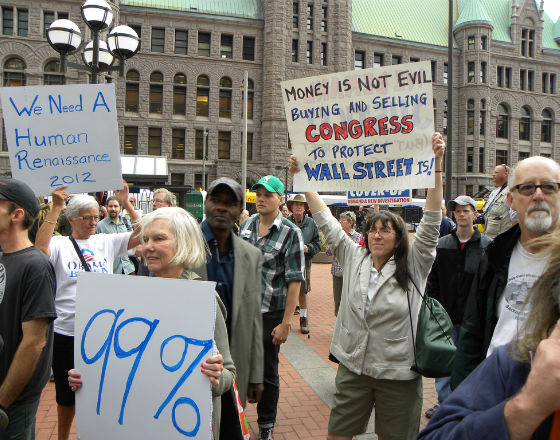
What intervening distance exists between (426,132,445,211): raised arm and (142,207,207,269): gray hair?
145 centimetres

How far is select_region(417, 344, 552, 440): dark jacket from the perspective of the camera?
3.22 feet

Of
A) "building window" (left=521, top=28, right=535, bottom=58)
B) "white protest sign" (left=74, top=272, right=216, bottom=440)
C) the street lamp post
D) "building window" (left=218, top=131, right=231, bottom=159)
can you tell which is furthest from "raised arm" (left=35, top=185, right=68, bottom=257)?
"building window" (left=521, top=28, right=535, bottom=58)

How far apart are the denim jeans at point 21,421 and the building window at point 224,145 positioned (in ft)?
113

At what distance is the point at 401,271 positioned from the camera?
2.72m

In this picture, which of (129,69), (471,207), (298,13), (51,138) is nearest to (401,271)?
(471,207)

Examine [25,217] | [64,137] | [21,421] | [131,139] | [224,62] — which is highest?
[224,62]

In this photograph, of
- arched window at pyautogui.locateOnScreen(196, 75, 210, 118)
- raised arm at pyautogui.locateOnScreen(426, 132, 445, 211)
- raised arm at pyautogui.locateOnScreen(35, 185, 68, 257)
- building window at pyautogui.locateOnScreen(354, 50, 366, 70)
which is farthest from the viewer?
building window at pyautogui.locateOnScreen(354, 50, 366, 70)

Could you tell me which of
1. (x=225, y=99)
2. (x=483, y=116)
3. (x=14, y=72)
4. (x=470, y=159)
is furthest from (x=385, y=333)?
(x=483, y=116)

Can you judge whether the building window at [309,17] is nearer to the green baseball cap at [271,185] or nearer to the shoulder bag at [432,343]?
the green baseball cap at [271,185]

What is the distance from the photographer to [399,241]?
2816mm

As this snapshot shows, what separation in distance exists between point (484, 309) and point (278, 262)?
5.23 ft

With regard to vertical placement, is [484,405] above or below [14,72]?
below

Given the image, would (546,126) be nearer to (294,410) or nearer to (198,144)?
(198,144)

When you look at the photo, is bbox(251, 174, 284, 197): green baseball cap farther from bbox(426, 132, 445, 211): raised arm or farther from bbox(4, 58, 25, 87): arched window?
bbox(4, 58, 25, 87): arched window
